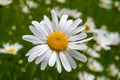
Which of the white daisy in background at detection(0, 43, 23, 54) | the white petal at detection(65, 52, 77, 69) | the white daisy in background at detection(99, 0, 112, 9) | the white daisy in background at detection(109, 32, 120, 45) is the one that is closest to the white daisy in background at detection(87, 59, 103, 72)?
the white daisy in background at detection(109, 32, 120, 45)

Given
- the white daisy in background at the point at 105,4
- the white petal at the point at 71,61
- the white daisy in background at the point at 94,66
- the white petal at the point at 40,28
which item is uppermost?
the white daisy in background at the point at 105,4

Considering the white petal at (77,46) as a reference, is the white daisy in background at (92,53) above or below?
below

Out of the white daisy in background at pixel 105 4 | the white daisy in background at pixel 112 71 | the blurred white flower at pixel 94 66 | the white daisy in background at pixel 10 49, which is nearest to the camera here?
the white daisy in background at pixel 10 49

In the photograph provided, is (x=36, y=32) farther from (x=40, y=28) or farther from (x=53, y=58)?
(x=53, y=58)

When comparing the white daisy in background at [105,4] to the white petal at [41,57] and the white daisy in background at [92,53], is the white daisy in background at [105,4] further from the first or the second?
the white petal at [41,57]

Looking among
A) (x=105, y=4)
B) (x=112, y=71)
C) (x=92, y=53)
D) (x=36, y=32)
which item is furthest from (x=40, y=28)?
(x=105, y=4)

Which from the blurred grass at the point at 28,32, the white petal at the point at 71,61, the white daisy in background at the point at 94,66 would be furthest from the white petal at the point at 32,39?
the white daisy in background at the point at 94,66
